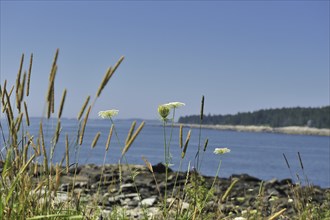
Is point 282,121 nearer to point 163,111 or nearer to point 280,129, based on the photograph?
point 280,129

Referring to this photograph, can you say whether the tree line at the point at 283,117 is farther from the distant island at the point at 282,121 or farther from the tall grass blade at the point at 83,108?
the tall grass blade at the point at 83,108

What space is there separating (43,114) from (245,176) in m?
12.4

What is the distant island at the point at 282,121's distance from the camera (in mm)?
151375

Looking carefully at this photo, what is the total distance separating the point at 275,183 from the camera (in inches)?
554

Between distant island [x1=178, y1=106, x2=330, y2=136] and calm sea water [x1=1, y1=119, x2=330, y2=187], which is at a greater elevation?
distant island [x1=178, y1=106, x2=330, y2=136]

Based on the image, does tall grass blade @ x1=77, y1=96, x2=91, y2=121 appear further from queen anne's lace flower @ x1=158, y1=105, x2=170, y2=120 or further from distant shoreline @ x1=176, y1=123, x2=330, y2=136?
distant shoreline @ x1=176, y1=123, x2=330, y2=136

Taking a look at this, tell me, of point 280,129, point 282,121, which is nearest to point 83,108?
point 280,129

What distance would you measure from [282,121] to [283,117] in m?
1.79

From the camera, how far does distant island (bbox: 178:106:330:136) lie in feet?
497

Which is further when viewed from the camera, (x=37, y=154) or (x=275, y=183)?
(x=275, y=183)

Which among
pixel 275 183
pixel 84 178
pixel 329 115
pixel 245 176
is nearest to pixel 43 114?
pixel 84 178

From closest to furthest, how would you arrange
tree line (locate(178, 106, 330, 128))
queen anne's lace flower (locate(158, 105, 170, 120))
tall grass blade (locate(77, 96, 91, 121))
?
1. tall grass blade (locate(77, 96, 91, 121))
2. queen anne's lace flower (locate(158, 105, 170, 120))
3. tree line (locate(178, 106, 330, 128))

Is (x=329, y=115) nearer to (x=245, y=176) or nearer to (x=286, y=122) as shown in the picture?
(x=286, y=122)

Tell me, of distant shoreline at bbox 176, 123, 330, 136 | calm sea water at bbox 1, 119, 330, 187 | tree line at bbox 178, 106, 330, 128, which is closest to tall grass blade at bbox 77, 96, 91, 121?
calm sea water at bbox 1, 119, 330, 187
